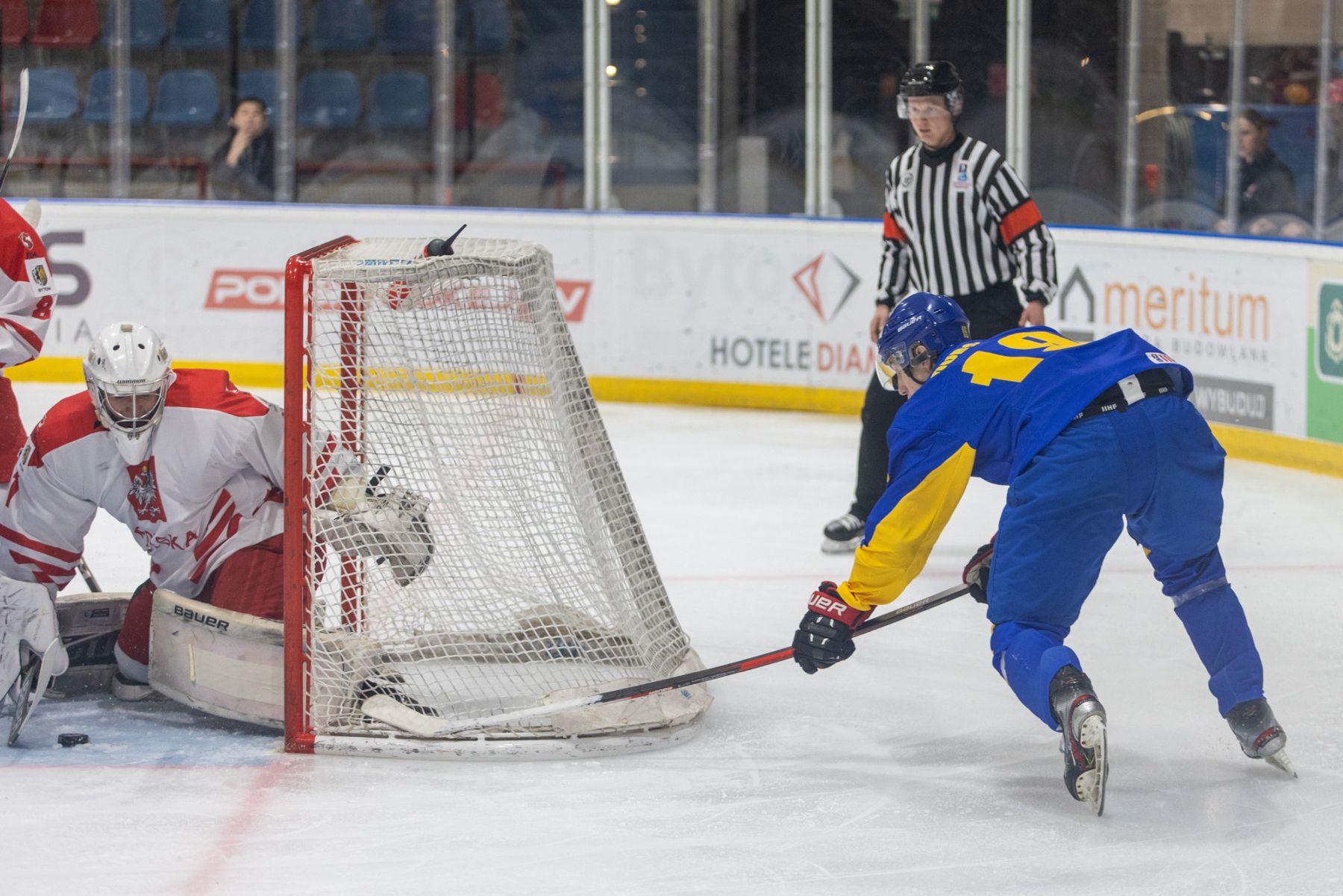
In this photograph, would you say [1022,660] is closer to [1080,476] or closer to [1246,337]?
[1080,476]

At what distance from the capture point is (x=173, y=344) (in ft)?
23.9

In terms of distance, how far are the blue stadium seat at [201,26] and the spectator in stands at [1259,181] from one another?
4.29 metres

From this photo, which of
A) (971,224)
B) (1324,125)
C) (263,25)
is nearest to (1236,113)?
(1324,125)

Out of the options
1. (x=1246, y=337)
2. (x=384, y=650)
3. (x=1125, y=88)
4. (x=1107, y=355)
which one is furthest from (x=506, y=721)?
(x=1125, y=88)

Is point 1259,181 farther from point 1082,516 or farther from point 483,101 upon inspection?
point 1082,516

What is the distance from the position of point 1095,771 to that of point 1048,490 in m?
0.41

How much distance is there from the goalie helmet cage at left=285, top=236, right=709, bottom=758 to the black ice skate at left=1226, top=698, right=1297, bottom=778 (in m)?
0.89

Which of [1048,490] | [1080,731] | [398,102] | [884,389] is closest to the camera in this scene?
[1080,731]

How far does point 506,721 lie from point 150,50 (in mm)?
5674

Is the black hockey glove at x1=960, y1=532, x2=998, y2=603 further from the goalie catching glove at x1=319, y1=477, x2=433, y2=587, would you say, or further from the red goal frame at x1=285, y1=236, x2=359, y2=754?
the red goal frame at x1=285, y1=236, x2=359, y2=754

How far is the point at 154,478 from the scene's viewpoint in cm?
299

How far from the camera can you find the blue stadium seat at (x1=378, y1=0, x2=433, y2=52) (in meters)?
7.50

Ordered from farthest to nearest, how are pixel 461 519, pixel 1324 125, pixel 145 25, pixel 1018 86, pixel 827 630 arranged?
pixel 145 25, pixel 1018 86, pixel 1324 125, pixel 461 519, pixel 827 630

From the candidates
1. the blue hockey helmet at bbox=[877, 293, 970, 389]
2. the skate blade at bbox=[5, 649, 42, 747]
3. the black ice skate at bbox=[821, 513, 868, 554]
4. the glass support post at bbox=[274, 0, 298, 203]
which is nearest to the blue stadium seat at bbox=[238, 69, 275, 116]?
the glass support post at bbox=[274, 0, 298, 203]
